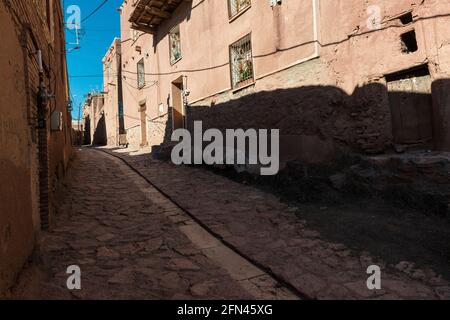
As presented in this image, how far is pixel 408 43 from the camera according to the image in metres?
5.95

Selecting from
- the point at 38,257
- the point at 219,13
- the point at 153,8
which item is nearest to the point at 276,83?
the point at 219,13

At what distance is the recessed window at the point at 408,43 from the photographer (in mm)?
5863

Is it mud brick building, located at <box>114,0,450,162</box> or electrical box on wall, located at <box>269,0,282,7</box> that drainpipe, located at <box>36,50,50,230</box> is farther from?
electrical box on wall, located at <box>269,0,282,7</box>

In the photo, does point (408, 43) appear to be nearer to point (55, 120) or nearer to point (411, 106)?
point (411, 106)

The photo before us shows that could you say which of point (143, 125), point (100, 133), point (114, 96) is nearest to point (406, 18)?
point (143, 125)

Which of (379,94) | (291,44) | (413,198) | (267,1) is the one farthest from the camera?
(267,1)

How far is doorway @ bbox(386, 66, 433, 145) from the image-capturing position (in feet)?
19.0

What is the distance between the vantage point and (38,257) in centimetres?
366

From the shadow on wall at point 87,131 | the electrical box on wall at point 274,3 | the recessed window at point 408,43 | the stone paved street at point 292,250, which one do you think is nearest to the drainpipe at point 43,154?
the stone paved street at point 292,250

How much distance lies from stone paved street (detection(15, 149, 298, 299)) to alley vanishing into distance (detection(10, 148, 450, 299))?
11 mm

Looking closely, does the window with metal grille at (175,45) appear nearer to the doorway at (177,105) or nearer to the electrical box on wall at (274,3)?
the doorway at (177,105)

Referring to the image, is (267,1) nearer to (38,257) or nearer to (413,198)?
(413,198)

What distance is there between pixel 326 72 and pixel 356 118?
48.5 inches
